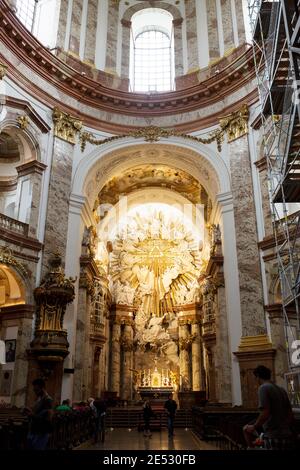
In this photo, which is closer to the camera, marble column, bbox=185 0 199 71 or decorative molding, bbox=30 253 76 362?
decorative molding, bbox=30 253 76 362

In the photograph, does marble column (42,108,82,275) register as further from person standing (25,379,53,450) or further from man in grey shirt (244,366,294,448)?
man in grey shirt (244,366,294,448)

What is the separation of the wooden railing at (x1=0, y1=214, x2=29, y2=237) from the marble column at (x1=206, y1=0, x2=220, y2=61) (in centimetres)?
1155

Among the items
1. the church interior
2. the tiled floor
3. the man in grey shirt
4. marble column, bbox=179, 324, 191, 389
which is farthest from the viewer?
marble column, bbox=179, 324, 191, 389

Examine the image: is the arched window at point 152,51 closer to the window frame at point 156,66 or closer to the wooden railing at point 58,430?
the window frame at point 156,66

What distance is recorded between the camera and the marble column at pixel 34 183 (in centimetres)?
1498

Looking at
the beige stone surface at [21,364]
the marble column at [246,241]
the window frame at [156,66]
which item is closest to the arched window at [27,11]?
the window frame at [156,66]

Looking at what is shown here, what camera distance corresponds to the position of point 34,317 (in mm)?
13984

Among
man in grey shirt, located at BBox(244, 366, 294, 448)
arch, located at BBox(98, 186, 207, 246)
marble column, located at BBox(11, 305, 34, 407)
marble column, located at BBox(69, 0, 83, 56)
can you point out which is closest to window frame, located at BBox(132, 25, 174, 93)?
marble column, located at BBox(69, 0, 83, 56)

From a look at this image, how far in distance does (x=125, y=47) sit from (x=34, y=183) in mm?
9428

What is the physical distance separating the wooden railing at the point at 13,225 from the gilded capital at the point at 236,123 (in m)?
8.76

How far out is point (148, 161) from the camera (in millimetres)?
20172

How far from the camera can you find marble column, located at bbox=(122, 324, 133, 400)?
73.8 ft

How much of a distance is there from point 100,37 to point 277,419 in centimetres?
2001

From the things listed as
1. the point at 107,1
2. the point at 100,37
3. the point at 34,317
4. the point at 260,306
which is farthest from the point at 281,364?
the point at 107,1
